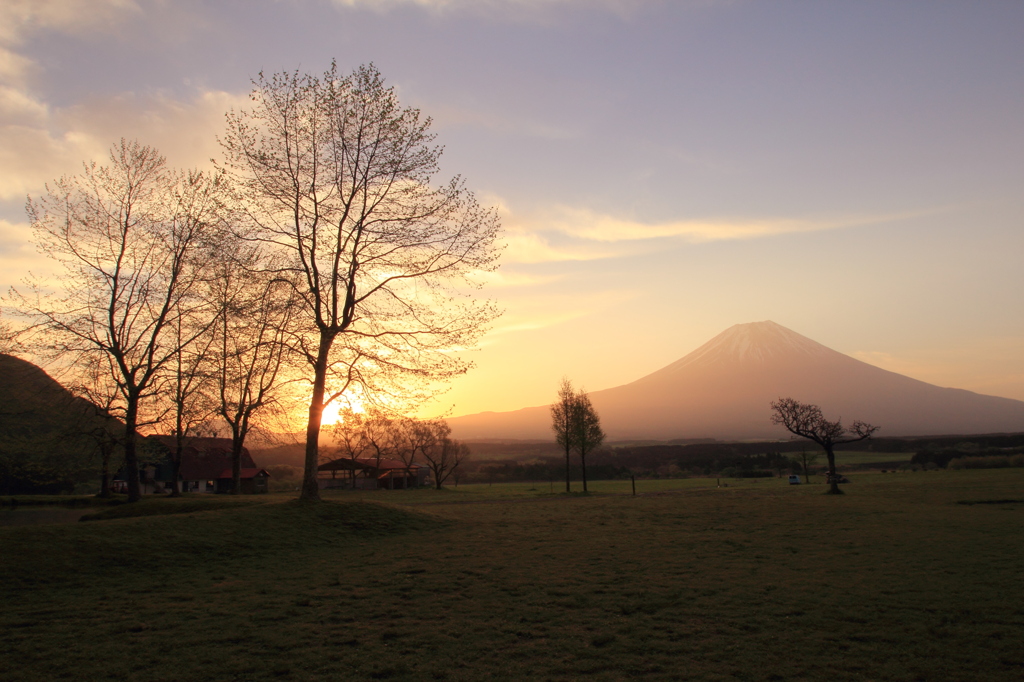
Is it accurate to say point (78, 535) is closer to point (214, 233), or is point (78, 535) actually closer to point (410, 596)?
point (410, 596)

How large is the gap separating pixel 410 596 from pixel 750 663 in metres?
5.25

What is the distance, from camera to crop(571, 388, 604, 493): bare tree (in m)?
49.4

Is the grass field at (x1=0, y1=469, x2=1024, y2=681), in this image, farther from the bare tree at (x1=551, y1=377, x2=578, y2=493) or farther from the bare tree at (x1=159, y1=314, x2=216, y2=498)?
the bare tree at (x1=551, y1=377, x2=578, y2=493)

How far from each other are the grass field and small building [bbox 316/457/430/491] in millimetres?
57602

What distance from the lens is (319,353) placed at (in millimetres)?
18203

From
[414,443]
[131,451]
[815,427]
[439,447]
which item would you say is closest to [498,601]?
[131,451]

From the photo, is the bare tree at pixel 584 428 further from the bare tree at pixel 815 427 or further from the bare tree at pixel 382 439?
the bare tree at pixel 382 439

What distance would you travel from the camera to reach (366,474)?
240ft

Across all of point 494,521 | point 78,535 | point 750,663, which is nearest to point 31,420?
point 78,535

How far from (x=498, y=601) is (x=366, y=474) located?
68373 millimetres

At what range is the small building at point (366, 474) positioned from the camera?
234ft

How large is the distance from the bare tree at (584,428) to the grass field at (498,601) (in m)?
32.9

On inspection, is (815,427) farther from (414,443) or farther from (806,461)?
(806,461)

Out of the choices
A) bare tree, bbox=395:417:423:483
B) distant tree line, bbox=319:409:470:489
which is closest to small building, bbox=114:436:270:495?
distant tree line, bbox=319:409:470:489
